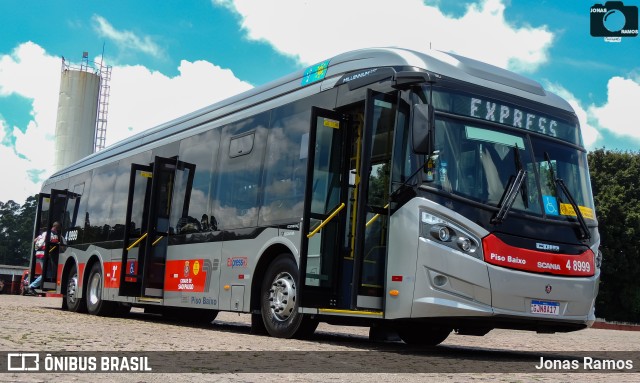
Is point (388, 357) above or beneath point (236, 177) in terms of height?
beneath

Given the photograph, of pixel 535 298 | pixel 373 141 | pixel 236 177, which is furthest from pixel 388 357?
pixel 236 177

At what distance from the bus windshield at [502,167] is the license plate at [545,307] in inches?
40.2

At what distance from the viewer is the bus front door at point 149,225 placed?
1436 cm

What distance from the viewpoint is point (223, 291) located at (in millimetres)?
12109

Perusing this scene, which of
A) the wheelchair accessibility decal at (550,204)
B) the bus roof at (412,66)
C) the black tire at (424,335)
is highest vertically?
the bus roof at (412,66)

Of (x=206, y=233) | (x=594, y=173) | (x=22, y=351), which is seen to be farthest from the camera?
(x=594, y=173)

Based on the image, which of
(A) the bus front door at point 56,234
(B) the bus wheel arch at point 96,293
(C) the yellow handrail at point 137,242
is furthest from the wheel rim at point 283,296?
(A) the bus front door at point 56,234

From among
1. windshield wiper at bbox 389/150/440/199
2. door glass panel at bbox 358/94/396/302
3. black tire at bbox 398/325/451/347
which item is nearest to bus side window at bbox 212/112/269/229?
door glass panel at bbox 358/94/396/302

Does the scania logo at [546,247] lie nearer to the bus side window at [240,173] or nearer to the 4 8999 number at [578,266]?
the 4 8999 number at [578,266]

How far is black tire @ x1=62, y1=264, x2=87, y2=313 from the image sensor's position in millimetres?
17984

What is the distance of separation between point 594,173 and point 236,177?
143 ft

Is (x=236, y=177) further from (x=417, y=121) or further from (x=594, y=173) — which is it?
(x=594, y=173)

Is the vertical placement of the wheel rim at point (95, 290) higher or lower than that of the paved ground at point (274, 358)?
higher

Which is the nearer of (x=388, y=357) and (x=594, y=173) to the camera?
(x=388, y=357)
